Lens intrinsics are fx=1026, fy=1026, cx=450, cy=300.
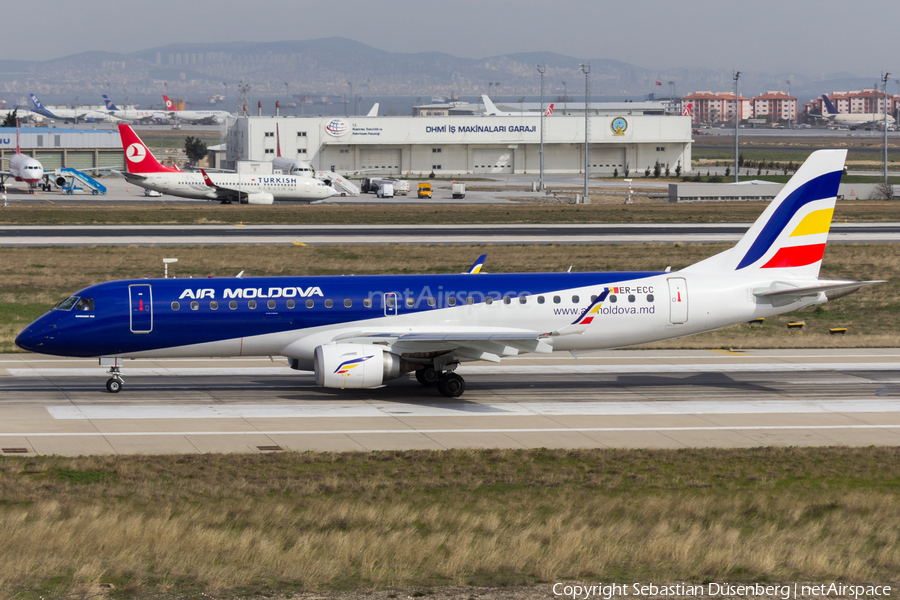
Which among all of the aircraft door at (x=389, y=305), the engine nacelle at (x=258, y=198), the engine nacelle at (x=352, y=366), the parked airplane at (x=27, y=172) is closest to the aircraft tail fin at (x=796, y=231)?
the aircraft door at (x=389, y=305)

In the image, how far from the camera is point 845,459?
2539cm

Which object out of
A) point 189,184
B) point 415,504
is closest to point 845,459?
point 415,504

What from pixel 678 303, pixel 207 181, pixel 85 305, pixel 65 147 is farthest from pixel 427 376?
pixel 65 147

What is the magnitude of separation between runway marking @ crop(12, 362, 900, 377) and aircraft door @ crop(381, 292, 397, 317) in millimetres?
5700

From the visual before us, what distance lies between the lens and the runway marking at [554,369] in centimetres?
3775

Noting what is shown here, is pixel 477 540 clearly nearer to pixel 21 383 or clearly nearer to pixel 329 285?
pixel 329 285

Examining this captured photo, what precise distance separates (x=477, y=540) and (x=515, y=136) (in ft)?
551

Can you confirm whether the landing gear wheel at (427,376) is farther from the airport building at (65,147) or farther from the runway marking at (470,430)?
the airport building at (65,147)

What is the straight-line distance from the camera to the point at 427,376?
3434cm

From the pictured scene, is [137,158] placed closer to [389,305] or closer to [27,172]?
[27,172]

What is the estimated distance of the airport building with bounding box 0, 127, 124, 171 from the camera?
177500mm

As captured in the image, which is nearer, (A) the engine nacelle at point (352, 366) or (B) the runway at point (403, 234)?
(A) the engine nacelle at point (352, 366)

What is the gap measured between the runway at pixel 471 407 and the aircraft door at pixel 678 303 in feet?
8.11

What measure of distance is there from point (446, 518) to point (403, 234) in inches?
2518
